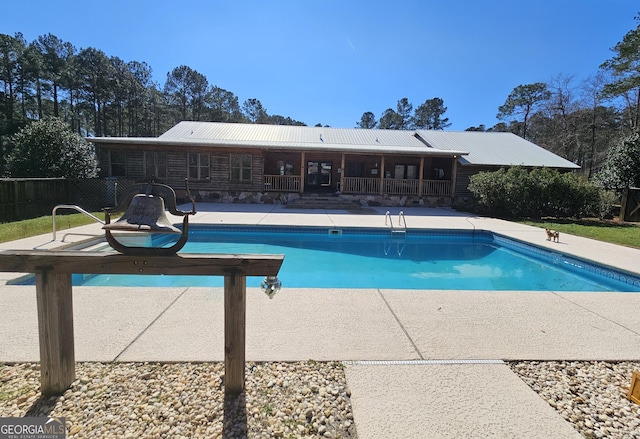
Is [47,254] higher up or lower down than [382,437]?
higher up

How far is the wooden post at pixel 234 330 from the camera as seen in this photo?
233 centimetres

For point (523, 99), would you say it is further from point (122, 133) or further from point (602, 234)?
point (122, 133)

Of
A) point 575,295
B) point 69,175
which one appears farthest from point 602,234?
point 69,175

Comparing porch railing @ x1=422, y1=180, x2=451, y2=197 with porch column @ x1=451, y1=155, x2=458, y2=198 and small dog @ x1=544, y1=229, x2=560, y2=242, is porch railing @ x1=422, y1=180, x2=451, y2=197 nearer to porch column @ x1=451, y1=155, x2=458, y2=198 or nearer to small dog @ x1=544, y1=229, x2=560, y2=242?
porch column @ x1=451, y1=155, x2=458, y2=198

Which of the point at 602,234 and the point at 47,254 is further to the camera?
the point at 602,234

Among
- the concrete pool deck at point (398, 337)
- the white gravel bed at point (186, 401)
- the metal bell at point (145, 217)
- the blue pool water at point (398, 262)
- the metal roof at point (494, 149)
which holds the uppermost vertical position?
the metal roof at point (494, 149)

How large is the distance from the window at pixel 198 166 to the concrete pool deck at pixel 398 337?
1341 centimetres

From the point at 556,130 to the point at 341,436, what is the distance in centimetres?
4412

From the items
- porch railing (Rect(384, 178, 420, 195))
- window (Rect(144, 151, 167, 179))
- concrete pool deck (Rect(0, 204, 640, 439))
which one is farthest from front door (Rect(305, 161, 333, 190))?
concrete pool deck (Rect(0, 204, 640, 439))

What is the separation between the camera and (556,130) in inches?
1430

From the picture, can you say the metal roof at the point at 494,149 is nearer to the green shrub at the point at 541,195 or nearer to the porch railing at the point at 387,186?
the porch railing at the point at 387,186

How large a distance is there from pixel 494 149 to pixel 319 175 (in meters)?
11.0

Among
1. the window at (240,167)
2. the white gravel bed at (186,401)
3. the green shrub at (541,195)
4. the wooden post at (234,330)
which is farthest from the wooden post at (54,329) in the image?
the window at (240,167)

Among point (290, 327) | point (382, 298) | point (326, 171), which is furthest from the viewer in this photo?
point (326, 171)
